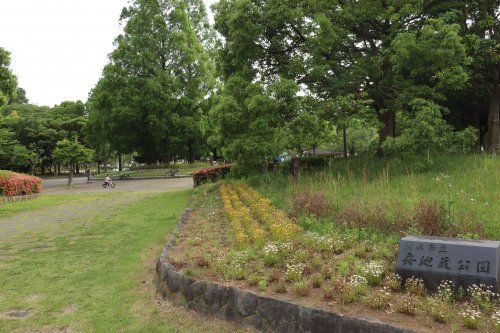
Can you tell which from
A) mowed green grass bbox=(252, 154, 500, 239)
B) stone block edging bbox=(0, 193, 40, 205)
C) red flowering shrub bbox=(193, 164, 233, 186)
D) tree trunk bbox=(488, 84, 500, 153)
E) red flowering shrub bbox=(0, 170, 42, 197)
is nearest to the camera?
mowed green grass bbox=(252, 154, 500, 239)

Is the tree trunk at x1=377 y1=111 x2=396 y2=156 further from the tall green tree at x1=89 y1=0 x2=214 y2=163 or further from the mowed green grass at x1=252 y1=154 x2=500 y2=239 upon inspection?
the tall green tree at x1=89 y1=0 x2=214 y2=163

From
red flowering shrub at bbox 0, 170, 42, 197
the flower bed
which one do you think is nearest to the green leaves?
red flowering shrub at bbox 0, 170, 42, 197

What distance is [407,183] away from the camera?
9773 millimetres

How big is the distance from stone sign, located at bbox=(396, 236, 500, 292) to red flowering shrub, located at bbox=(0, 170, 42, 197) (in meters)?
18.2

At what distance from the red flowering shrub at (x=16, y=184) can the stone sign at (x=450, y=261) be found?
18188 millimetres

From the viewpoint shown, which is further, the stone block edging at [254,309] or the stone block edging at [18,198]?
the stone block edging at [18,198]

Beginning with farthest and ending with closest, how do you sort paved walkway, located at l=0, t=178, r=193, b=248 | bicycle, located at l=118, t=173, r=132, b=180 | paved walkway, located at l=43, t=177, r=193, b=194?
1. bicycle, located at l=118, t=173, r=132, b=180
2. paved walkway, located at l=43, t=177, r=193, b=194
3. paved walkway, located at l=0, t=178, r=193, b=248

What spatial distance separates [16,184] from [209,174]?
925 cm

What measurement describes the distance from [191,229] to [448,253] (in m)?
5.46

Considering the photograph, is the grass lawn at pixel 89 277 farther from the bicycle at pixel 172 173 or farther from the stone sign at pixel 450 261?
the bicycle at pixel 172 173

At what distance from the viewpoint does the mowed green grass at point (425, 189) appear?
262 inches

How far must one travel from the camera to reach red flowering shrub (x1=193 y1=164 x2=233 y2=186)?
20.7 meters

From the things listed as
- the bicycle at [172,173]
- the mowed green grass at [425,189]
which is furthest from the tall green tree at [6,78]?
the bicycle at [172,173]

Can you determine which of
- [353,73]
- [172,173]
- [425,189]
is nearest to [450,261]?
[425,189]
